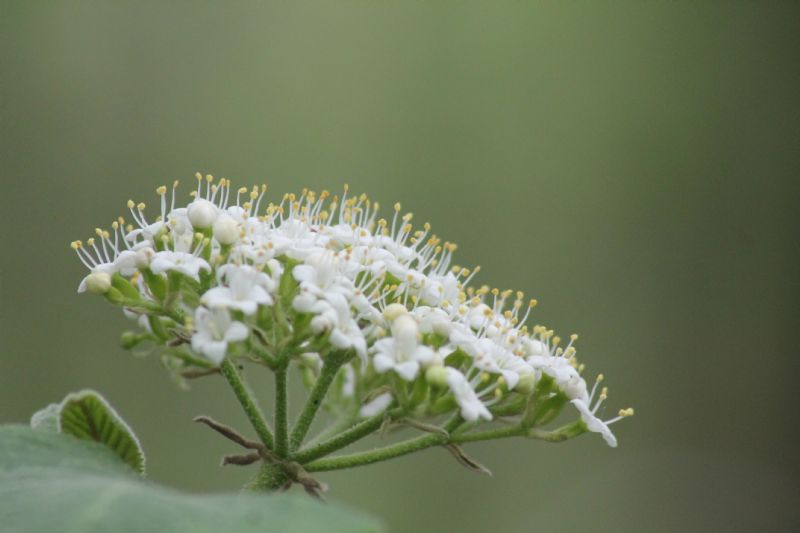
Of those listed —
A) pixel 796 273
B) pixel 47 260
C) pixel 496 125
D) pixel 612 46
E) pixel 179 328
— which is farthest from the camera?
pixel 612 46

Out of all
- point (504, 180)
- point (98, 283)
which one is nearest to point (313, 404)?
point (98, 283)

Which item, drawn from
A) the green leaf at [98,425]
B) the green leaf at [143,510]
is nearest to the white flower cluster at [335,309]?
the green leaf at [98,425]

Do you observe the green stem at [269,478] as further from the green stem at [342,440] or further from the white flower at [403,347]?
the white flower at [403,347]

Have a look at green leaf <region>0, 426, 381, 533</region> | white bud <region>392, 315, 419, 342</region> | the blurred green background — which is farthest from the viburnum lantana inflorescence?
the blurred green background

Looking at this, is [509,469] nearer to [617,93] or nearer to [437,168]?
[437,168]

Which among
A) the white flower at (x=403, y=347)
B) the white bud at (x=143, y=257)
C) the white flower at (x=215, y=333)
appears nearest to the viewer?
the white flower at (x=215, y=333)

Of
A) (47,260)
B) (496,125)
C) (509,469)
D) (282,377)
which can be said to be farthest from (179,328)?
(496,125)
